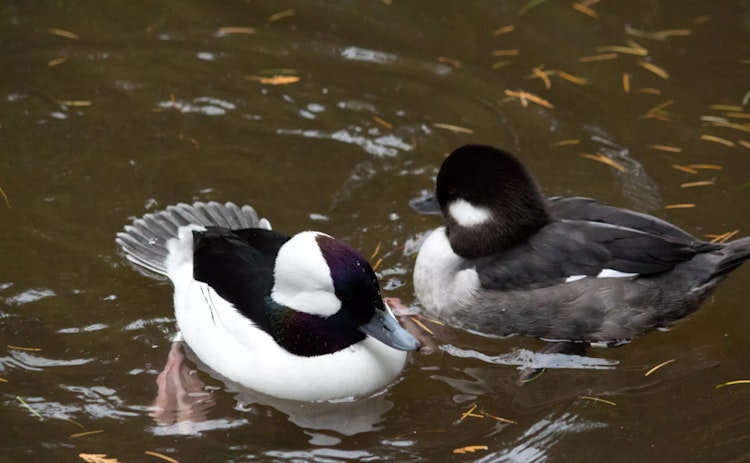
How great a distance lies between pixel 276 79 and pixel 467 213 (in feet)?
8.26

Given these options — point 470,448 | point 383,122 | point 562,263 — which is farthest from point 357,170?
point 470,448

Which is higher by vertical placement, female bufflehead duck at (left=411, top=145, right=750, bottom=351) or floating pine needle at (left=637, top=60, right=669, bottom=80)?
floating pine needle at (left=637, top=60, right=669, bottom=80)

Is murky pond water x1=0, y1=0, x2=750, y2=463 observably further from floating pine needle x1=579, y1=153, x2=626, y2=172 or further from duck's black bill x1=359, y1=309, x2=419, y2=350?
duck's black bill x1=359, y1=309, x2=419, y2=350

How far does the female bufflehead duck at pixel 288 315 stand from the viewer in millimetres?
5062

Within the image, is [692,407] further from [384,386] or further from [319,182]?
[319,182]

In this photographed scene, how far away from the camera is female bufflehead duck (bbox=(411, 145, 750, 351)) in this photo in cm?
572

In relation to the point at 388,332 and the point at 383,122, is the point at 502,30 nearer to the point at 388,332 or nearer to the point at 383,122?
the point at 383,122

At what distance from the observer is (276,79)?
7.90 m

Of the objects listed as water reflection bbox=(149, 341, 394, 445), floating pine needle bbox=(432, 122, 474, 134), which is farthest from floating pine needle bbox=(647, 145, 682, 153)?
water reflection bbox=(149, 341, 394, 445)

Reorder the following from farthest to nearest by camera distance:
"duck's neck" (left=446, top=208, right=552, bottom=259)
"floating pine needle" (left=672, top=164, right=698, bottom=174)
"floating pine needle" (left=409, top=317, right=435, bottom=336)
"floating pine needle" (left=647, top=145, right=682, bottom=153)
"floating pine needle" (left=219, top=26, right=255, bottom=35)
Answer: "floating pine needle" (left=219, top=26, right=255, bottom=35)
"floating pine needle" (left=647, top=145, right=682, bottom=153)
"floating pine needle" (left=672, top=164, right=698, bottom=174)
"floating pine needle" (left=409, top=317, right=435, bottom=336)
"duck's neck" (left=446, top=208, right=552, bottom=259)

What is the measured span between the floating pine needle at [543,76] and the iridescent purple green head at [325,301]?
328cm

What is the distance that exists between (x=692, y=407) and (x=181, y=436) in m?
2.63

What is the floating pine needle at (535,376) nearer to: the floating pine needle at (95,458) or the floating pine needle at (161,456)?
the floating pine needle at (161,456)

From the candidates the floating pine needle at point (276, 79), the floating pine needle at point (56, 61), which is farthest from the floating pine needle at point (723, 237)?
the floating pine needle at point (56, 61)
